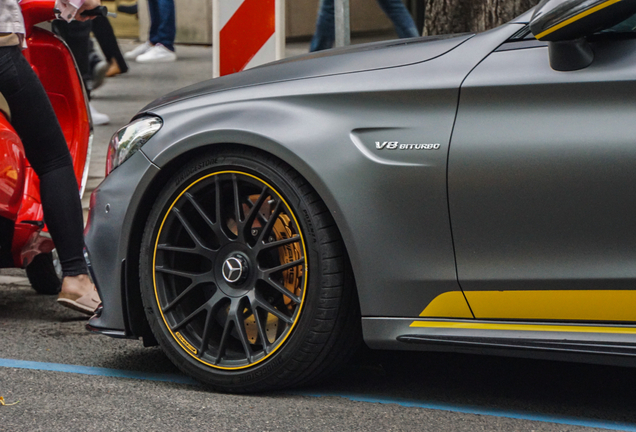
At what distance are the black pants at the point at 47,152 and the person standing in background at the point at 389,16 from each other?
11.1 ft

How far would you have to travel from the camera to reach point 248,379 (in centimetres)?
300

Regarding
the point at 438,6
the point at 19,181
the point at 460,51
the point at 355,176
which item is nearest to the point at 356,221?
the point at 355,176

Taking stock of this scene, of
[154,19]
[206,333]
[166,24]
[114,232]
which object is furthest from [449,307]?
[166,24]

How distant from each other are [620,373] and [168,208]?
1.65m

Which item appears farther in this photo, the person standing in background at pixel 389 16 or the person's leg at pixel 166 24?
the person's leg at pixel 166 24

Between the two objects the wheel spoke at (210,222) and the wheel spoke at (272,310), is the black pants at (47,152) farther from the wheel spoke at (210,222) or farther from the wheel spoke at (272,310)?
the wheel spoke at (272,310)

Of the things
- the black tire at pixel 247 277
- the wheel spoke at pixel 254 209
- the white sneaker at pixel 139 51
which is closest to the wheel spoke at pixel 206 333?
the black tire at pixel 247 277

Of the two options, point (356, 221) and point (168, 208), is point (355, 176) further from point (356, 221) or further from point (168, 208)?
point (168, 208)

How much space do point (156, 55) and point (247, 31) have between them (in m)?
7.05

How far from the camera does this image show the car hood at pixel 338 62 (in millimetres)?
2912

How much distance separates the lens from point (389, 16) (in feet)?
22.8

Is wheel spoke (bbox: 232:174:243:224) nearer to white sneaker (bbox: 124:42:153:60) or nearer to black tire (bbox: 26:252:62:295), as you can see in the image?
black tire (bbox: 26:252:62:295)

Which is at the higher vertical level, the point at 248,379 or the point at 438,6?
the point at 438,6

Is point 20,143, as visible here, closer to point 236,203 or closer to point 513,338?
point 236,203
